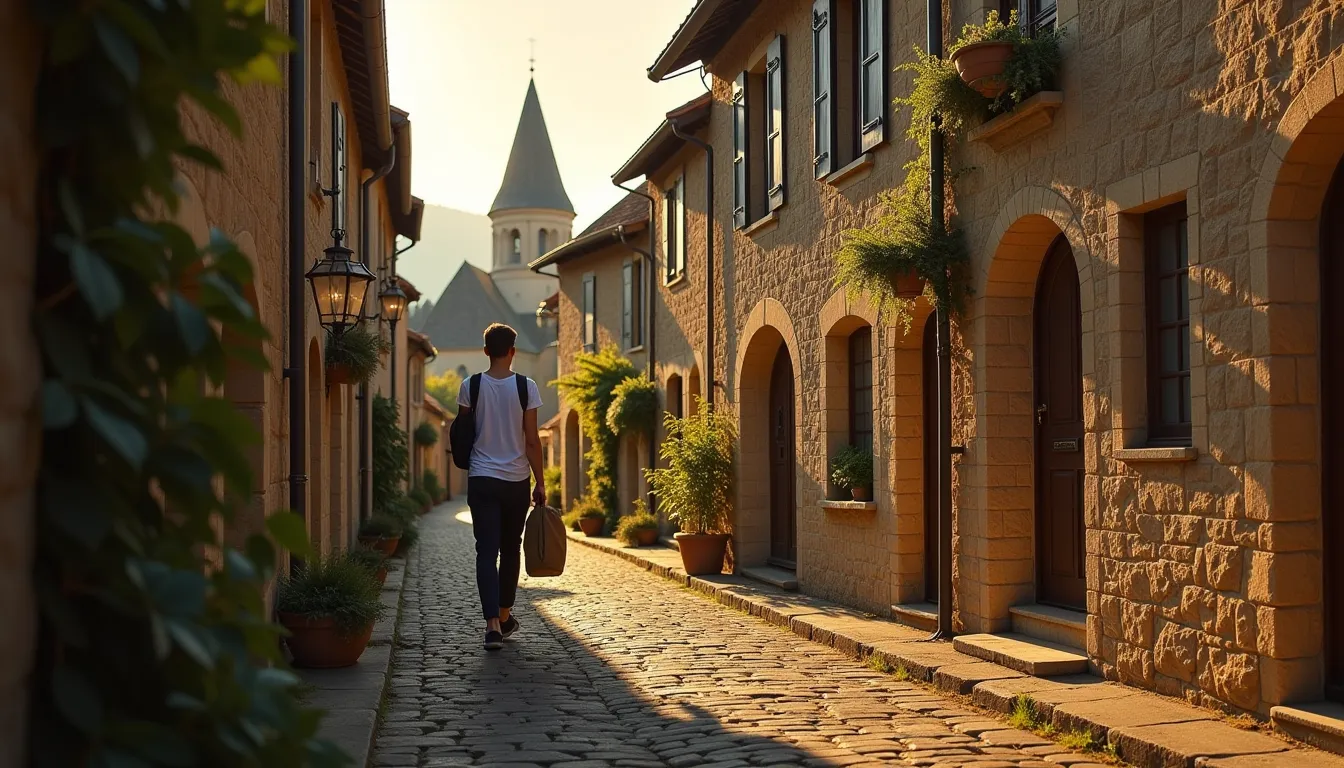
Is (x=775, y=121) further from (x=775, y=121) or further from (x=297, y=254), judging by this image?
(x=297, y=254)

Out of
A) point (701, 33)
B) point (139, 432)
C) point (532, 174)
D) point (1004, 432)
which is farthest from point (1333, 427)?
point (532, 174)

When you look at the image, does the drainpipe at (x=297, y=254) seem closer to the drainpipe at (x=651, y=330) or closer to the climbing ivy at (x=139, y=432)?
the climbing ivy at (x=139, y=432)

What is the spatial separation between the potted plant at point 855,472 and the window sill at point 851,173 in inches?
89.6

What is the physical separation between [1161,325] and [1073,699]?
2.06 meters

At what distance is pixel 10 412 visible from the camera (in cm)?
199

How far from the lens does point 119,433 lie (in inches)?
76.4

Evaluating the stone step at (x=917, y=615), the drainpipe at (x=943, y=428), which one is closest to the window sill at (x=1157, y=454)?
the drainpipe at (x=943, y=428)

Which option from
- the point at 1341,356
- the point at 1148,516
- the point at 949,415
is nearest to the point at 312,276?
the point at 949,415

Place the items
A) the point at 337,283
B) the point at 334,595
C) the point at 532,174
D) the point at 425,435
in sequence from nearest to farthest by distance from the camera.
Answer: the point at 334,595, the point at 337,283, the point at 425,435, the point at 532,174

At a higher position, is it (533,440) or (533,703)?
(533,440)

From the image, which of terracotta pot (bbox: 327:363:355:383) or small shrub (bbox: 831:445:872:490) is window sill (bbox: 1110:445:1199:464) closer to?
small shrub (bbox: 831:445:872:490)

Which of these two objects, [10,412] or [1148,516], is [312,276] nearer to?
[1148,516]

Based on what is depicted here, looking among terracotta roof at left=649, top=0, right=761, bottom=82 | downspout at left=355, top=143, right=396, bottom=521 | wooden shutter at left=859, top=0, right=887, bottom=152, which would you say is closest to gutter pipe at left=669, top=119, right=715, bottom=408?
terracotta roof at left=649, top=0, right=761, bottom=82

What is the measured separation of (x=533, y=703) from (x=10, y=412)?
5.24 metres
